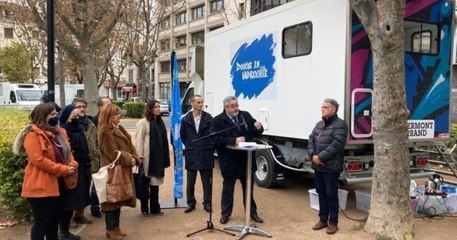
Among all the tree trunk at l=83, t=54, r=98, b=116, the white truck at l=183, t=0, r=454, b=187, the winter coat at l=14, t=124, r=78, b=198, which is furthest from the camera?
the tree trunk at l=83, t=54, r=98, b=116

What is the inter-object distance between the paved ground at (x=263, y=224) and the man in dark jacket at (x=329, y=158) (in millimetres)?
270

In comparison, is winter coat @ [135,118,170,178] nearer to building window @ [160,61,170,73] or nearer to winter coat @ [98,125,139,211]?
winter coat @ [98,125,139,211]

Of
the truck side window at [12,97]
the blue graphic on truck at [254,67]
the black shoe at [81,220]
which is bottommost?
the black shoe at [81,220]

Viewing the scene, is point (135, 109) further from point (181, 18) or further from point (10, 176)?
point (181, 18)

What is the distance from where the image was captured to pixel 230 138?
5.68 meters

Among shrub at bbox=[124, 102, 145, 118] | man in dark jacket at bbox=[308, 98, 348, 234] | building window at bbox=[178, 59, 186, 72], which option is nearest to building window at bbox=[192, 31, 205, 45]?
building window at bbox=[178, 59, 186, 72]

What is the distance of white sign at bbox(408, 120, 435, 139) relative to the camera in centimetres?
664

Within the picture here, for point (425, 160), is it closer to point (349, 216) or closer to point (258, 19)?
point (349, 216)

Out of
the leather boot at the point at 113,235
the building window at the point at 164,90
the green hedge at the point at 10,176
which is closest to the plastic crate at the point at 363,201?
the leather boot at the point at 113,235

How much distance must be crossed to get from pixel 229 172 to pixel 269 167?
223cm

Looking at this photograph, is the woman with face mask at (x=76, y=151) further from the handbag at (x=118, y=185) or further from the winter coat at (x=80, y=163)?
the handbag at (x=118, y=185)

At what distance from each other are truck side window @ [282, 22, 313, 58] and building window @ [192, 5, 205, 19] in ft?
154

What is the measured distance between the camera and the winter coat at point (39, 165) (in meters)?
4.21

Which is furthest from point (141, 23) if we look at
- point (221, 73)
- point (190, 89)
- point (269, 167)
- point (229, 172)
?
point (229, 172)
